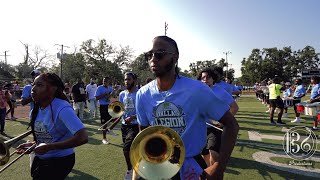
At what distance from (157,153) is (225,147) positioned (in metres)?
0.53

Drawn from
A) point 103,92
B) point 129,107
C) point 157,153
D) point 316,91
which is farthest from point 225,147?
point 316,91

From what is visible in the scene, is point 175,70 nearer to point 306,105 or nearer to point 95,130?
point 306,105

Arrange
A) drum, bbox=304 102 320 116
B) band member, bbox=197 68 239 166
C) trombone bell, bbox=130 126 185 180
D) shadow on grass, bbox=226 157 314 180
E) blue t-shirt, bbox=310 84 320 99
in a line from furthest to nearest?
blue t-shirt, bbox=310 84 320 99 → drum, bbox=304 102 320 116 → shadow on grass, bbox=226 157 314 180 → band member, bbox=197 68 239 166 → trombone bell, bbox=130 126 185 180

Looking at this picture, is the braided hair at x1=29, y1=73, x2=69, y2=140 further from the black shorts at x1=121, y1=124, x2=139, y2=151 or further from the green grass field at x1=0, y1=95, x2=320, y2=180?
the green grass field at x1=0, y1=95, x2=320, y2=180

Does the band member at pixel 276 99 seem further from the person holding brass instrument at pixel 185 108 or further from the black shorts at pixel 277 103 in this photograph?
the person holding brass instrument at pixel 185 108

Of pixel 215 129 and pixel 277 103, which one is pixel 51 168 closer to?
pixel 215 129

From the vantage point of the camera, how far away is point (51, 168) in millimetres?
3197

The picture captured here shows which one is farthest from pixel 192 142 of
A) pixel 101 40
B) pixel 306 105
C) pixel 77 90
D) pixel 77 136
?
pixel 101 40

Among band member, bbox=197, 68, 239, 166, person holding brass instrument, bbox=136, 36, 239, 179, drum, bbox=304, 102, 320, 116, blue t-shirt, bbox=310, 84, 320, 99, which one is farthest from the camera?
blue t-shirt, bbox=310, 84, 320, 99

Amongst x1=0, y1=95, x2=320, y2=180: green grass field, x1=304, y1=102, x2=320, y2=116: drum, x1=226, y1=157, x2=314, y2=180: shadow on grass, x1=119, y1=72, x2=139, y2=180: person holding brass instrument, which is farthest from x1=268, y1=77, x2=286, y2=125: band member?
x1=119, y1=72, x2=139, y2=180: person holding brass instrument

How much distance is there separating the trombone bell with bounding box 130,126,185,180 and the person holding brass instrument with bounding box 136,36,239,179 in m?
0.25

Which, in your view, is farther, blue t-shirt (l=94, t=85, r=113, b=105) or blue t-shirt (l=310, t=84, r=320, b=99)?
blue t-shirt (l=310, t=84, r=320, b=99)

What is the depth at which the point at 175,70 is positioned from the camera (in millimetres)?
2648

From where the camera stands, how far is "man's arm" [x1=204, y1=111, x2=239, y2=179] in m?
2.17
